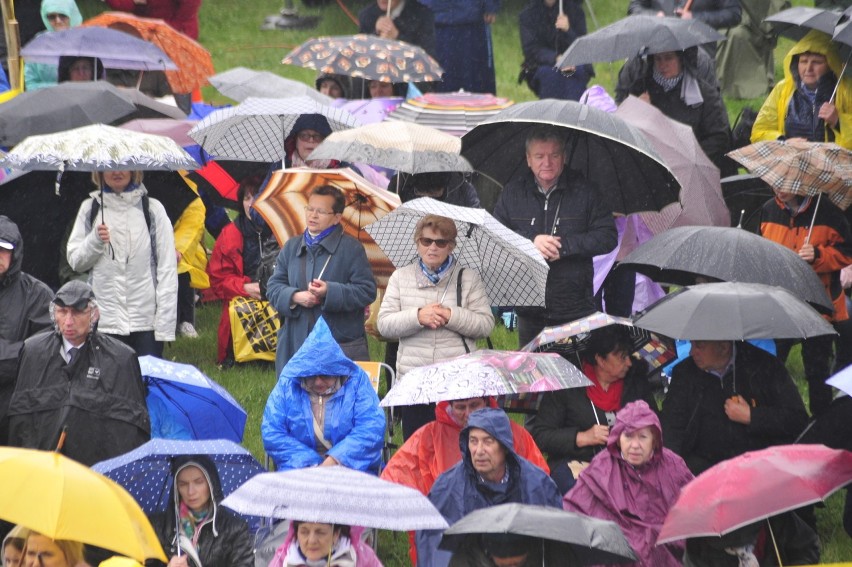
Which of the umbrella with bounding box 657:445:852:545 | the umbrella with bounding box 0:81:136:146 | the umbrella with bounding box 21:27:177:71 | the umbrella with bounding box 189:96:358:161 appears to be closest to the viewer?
the umbrella with bounding box 657:445:852:545

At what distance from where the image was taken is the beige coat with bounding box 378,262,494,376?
9852 millimetres

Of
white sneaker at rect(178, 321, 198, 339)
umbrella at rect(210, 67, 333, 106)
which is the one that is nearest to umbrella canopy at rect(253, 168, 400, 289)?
white sneaker at rect(178, 321, 198, 339)

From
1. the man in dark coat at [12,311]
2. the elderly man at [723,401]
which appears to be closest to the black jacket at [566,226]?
the elderly man at [723,401]

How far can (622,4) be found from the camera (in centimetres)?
2458

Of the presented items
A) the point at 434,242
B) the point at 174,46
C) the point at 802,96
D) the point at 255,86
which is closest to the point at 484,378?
the point at 434,242

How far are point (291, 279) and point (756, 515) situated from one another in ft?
12.8

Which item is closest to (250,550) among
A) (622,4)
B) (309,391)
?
(309,391)

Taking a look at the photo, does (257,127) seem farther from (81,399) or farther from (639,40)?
(81,399)

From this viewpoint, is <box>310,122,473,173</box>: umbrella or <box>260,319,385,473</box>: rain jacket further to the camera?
<box>310,122,473,173</box>: umbrella

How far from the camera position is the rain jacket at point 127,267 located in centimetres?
1112

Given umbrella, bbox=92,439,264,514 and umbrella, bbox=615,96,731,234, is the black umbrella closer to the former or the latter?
umbrella, bbox=615,96,731,234

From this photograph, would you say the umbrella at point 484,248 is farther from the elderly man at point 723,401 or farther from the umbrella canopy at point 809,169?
the umbrella canopy at point 809,169

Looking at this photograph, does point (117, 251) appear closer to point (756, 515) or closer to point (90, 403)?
point (90, 403)

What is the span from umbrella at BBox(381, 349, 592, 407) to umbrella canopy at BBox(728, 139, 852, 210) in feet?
8.25
